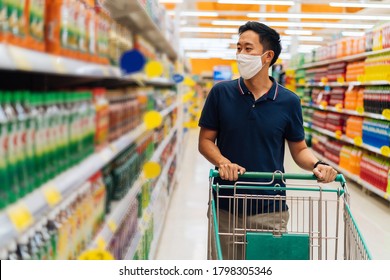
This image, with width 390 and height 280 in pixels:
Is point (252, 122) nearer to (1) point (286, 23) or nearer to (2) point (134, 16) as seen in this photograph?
(2) point (134, 16)

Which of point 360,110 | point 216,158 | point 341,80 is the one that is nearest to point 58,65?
point 216,158

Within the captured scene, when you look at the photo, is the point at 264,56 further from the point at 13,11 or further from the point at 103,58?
the point at 13,11

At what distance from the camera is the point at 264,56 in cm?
264

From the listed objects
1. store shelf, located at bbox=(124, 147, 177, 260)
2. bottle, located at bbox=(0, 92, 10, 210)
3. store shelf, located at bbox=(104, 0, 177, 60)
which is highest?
store shelf, located at bbox=(104, 0, 177, 60)

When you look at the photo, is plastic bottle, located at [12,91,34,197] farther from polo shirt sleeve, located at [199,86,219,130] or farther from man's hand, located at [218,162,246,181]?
polo shirt sleeve, located at [199,86,219,130]

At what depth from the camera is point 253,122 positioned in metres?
2.54

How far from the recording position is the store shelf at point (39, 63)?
1174 mm

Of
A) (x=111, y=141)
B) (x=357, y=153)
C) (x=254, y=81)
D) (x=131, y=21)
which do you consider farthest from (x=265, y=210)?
(x=357, y=153)

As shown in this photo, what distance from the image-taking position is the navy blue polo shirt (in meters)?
2.54

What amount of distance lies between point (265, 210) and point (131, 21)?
6.18 ft

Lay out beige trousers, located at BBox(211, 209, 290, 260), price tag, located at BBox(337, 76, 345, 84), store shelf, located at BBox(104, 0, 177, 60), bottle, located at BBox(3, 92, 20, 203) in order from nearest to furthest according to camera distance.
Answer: bottle, located at BBox(3, 92, 20, 203) < beige trousers, located at BBox(211, 209, 290, 260) < store shelf, located at BBox(104, 0, 177, 60) < price tag, located at BBox(337, 76, 345, 84)

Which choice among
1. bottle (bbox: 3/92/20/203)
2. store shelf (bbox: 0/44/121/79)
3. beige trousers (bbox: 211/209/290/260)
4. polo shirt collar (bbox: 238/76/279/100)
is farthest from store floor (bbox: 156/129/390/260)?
bottle (bbox: 3/92/20/203)

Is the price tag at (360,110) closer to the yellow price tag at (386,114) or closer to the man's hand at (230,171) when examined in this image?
the yellow price tag at (386,114)

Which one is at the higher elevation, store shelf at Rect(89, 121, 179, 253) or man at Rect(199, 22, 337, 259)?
man at Rect(199, 22, 337, 259)
